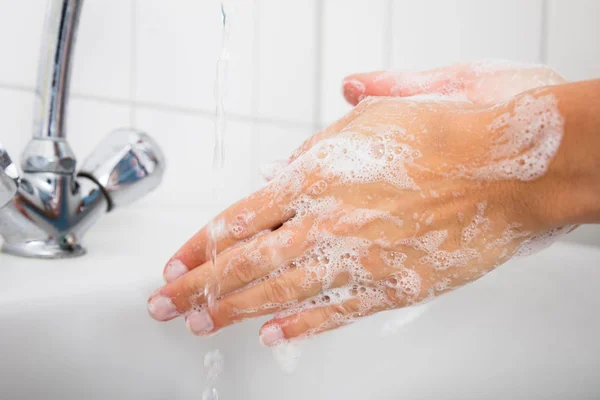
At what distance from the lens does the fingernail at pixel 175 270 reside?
0.42 m

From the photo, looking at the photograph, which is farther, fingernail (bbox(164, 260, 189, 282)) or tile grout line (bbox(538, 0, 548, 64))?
tile grout line (bbox(538, 0, 548, 64))

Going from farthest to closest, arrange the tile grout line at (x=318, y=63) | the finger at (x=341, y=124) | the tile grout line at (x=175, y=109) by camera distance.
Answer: the tile grout line at (x=318, y=63) → the tile grout line at (x=175, y=109) → the finger at (x=341, y=124)

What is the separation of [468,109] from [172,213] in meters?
0.54

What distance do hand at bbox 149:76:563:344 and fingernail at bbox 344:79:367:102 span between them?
13 centimetres

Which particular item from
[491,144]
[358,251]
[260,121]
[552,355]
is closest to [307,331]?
[358,251]

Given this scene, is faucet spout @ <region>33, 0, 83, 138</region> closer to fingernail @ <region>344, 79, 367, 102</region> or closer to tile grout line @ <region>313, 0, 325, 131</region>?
fingernail @ <region>344, 79, 367, 102</region>

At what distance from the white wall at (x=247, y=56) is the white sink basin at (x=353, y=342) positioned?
190 mm

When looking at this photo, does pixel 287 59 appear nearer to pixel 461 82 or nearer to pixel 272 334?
pixel 461 82

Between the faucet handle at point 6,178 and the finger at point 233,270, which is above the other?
the faucet handle at point 6,178

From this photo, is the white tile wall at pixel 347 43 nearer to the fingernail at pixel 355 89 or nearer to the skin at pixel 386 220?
the fingernail at pixel 355 89

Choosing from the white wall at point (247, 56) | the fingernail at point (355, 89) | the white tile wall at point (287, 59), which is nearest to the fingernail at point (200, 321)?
the fingernail at point (355, 89)

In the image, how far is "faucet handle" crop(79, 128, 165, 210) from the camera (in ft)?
1.74

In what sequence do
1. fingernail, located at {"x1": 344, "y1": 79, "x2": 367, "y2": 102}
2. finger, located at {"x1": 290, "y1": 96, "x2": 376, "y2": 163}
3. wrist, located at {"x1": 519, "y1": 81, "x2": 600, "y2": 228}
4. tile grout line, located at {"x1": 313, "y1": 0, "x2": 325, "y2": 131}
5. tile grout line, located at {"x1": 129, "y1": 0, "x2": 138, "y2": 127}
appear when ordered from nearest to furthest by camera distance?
wrist, located at {"x1": 519, "y1": 81, "x2": 600, "y2": 228}, finger, located at {"x1": 290, "y1": 96, "x2": 376, "y2": 163}, fingernail, located at {"x1": 344, "y1": 79, "x2": 367, "y2": 102}, tile grout line, located at {"x1": 129, "y1": 0, "x2": 138, "y2": 127}, tile grout line, located at {"x1": 313, "y1": 0, "x2": 325, "y2": 131}

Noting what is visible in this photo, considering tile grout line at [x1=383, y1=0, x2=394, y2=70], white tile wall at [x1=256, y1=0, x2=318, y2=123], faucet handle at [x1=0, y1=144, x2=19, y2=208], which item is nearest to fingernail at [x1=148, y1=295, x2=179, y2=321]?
faucet handle at [x1=0, y1=144, x2=19, y2=208]
